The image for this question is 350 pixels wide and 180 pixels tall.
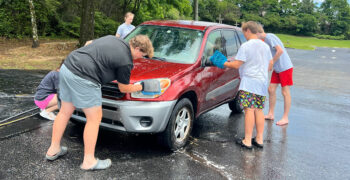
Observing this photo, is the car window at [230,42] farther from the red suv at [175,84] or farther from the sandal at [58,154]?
the sandal at [58,154]

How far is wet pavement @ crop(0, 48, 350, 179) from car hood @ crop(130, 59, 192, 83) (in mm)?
1038

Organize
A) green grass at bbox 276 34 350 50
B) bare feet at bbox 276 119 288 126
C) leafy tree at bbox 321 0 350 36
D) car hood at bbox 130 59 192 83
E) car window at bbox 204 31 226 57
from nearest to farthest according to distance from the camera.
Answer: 1. car hood at bbox 130 59 192 83
2. car window at bbox 204 31 226 57
3. bare feet at bbox 276 119 288 126
4. green grass at bbox 276 34 350 50
5. leafy tree at bbox 321 0 350 36

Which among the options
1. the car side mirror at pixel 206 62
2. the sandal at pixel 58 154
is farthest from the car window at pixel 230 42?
the sandal at pixel 58 154

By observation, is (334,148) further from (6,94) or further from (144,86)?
(6,94)

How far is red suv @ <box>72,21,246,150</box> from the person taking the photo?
4.06 meters

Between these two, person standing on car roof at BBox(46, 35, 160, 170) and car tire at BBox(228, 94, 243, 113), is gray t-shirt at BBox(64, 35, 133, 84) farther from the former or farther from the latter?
car tire at BBox(228, 94, 243, 113)

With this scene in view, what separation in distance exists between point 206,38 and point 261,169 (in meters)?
2.20

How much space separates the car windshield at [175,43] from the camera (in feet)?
16.6


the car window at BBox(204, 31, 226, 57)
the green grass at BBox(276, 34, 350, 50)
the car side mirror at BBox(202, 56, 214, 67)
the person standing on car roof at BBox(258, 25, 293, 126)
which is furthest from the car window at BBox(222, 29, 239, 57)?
the green grass at BBox(276, 34, 350, 50)

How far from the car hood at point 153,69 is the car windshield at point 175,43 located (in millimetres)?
213

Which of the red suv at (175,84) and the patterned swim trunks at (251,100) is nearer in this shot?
the red suv at (175,84)

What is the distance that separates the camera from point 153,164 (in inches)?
161

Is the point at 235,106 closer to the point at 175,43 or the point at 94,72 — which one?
the point at 175,43

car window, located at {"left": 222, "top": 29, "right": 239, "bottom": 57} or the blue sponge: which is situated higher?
car window, located at {"left": 222, "top": 29, "right": 239, "bottom": 57}
